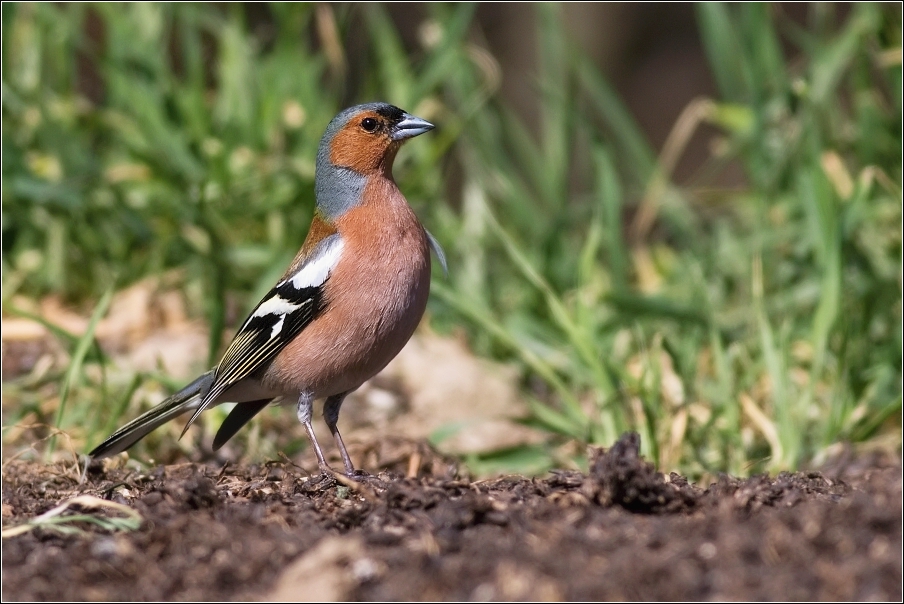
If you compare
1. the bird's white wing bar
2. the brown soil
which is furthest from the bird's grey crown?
the brown soil

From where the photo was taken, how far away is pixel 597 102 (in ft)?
22.5

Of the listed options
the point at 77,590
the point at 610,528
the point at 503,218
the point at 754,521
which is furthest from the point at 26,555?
the point at 503,218

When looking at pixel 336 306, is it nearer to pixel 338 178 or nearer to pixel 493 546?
pixel 338 178

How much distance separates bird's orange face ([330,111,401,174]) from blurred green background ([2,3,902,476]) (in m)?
0.81

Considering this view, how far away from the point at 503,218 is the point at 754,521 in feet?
15.5

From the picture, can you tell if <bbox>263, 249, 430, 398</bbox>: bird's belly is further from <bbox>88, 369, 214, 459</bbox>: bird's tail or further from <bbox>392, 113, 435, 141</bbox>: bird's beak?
<bbox>392, 113, 435, 141</bbox>: bird's beak

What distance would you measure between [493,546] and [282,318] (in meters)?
2.00

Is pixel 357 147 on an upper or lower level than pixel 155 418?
upper

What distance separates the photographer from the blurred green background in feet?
15.9

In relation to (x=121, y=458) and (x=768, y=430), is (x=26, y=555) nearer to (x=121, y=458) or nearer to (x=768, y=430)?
(x=121, y=458)

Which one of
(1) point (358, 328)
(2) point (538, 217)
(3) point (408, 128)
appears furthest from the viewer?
(2) point (538, 217)

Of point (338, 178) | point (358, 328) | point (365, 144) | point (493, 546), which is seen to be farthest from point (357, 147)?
point (493, 546)

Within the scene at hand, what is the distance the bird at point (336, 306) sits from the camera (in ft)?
13.3

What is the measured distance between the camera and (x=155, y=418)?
4.23 metres
